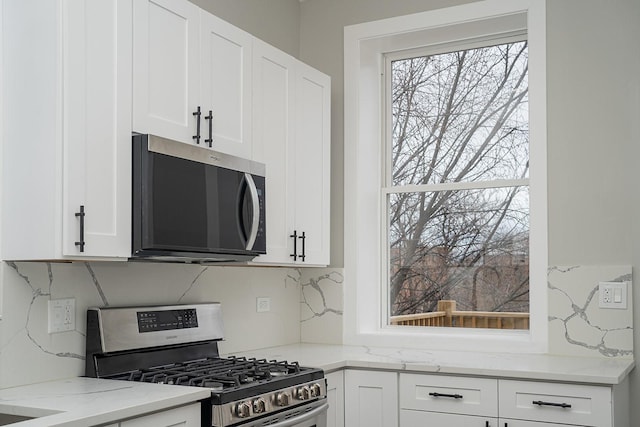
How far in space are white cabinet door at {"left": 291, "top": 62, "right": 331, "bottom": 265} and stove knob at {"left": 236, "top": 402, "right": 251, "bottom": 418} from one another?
3.57ft

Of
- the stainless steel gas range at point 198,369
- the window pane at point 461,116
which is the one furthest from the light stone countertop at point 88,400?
the window pane at point 461,116

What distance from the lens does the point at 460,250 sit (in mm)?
3873

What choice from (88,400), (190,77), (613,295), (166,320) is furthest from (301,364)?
(613,295)

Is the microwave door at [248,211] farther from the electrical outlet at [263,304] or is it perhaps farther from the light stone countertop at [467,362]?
the electrical outlet at [263,304]

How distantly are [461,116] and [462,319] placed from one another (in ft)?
3.53

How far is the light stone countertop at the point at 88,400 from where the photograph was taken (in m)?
1.94

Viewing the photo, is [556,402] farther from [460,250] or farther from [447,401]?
[460,250]

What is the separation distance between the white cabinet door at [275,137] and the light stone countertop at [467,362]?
497 millimetres

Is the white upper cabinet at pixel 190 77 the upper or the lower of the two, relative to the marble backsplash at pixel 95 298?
upper

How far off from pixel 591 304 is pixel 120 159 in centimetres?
214

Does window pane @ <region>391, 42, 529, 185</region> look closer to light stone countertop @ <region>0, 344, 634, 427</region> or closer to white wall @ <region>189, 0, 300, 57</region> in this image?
white wall @ <region>189, 0, 300, 57</region>

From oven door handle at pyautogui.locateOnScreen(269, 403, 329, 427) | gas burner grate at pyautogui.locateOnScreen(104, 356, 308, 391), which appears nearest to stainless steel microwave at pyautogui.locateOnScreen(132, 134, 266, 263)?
gas burner grate at pyautogui.locateOnScreen(104, 356, 308, 391)

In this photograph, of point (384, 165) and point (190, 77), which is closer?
point (190, 77)

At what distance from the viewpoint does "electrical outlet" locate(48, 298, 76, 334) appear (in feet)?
A: 8.27
